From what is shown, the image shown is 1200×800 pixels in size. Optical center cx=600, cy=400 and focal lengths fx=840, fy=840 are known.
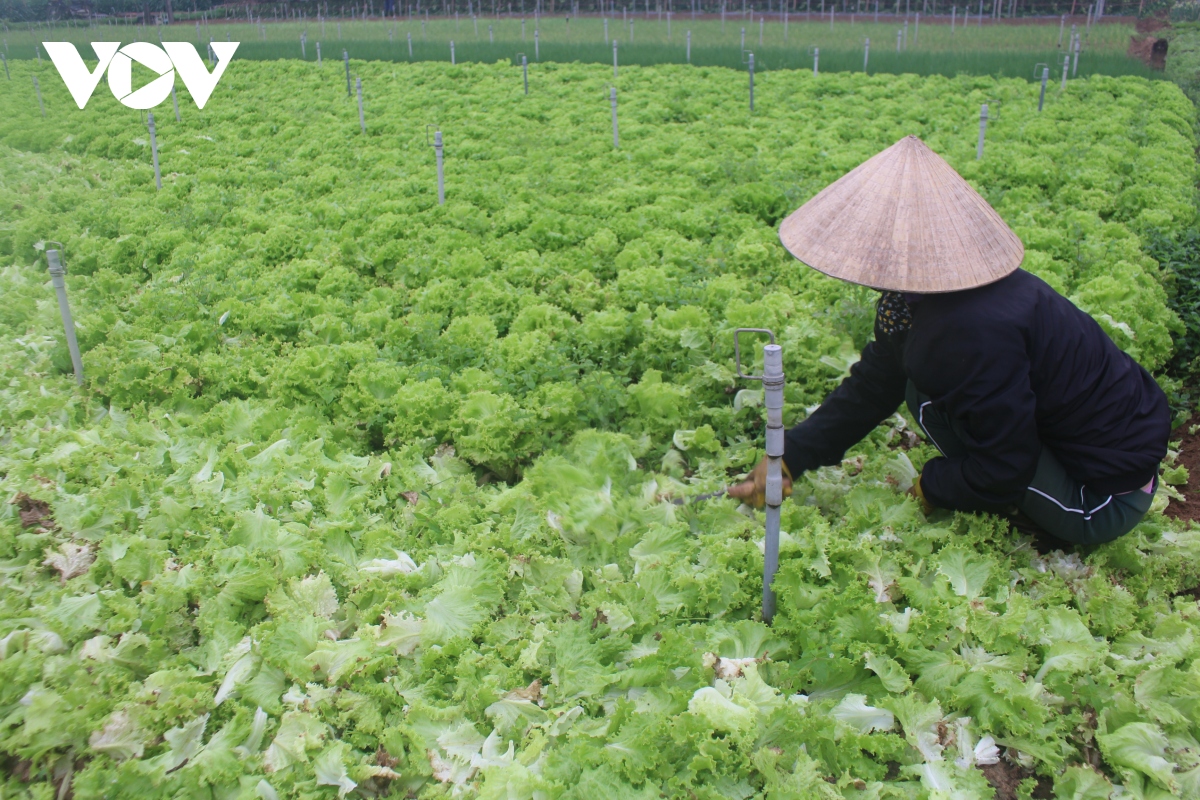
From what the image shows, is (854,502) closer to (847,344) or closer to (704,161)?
(847,344)

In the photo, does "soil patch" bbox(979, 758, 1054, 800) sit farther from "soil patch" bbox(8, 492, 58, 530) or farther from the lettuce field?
"soil patch" bbox(8, 492, 58, 530)

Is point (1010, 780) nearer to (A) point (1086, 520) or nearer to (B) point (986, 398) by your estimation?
(A) point (1086, 520)

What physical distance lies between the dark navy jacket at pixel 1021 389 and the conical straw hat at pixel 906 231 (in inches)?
5.4

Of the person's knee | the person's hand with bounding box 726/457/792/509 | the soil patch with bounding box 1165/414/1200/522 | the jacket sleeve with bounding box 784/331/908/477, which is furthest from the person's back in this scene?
the soil patch with bounding box 1165/414/1200/522

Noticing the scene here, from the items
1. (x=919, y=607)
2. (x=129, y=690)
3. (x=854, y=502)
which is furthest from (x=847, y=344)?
(x=129, y=690)

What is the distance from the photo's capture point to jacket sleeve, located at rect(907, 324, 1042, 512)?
10.2 ft

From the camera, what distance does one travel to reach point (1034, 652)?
3.27m

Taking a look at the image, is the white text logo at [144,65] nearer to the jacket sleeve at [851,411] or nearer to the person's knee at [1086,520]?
the jacket sleeve at [851,411]

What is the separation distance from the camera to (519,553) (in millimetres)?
3877

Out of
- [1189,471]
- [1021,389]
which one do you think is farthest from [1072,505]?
[1189,471]

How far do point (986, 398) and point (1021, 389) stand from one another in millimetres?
131

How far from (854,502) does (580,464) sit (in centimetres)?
141

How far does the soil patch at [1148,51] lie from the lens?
22.1m

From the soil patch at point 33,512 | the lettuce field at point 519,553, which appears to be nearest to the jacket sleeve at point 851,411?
the lettuce field at point 519,553
